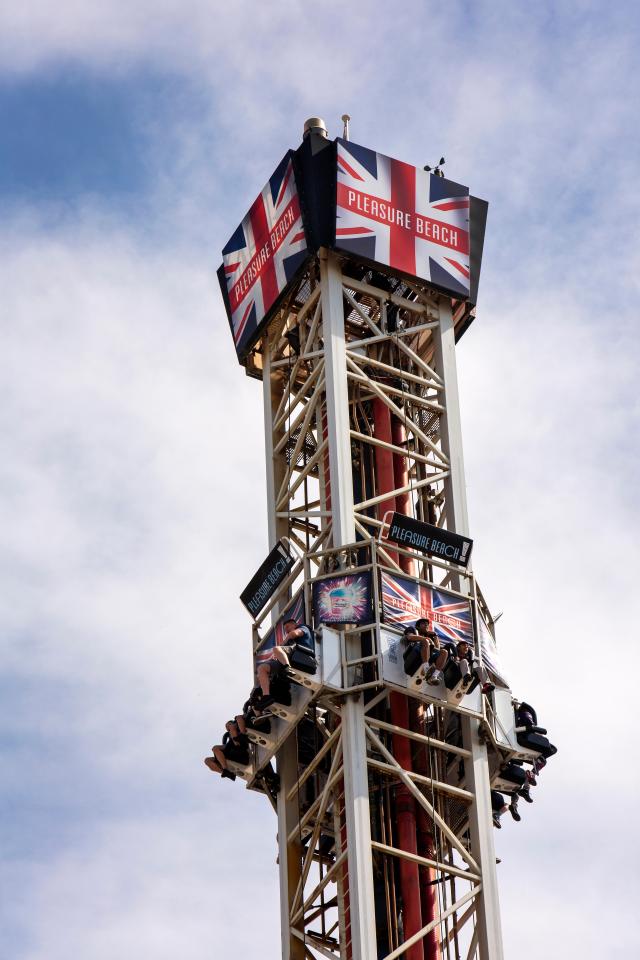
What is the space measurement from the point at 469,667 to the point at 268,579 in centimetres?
676

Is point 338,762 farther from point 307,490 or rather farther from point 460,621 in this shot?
point 307,490

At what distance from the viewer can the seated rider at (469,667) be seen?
54.2m

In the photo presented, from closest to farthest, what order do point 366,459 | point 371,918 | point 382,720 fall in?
point 371,918
point 382,720
point 366,459

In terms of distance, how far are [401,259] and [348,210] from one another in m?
2.09

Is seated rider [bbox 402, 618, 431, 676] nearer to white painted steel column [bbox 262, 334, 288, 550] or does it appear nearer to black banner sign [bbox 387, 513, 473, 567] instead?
black banner sign [bbox 387, 513, 473, 567]

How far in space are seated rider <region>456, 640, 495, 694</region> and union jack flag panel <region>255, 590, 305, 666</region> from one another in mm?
4144

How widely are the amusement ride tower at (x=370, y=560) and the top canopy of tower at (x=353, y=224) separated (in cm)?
6

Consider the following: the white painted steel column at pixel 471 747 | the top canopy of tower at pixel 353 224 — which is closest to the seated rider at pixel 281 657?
the white painted steel column at pixel 471 747

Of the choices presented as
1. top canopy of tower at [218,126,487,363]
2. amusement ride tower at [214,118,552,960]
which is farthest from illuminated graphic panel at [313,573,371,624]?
top canopy of tower at [218,126,487,363]

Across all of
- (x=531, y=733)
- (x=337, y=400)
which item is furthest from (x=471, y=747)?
(x=337, y=400)

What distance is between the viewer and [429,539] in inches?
2229

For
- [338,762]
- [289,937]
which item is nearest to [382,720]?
[338,762]

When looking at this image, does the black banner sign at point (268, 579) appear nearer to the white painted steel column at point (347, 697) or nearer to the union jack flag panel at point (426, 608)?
the white painted steel column at point (347, 697)

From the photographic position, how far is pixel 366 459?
60812 millimetres
